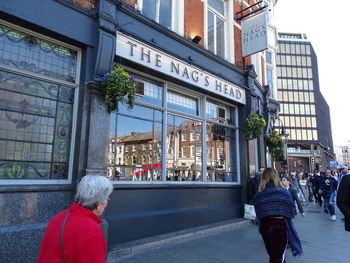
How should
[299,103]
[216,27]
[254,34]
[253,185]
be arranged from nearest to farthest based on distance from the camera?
[253,185] < [254,34] < [216,27] < [299,103]

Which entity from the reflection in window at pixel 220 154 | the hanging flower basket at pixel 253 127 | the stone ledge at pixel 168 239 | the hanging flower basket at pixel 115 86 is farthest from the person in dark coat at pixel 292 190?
the hanging flower basket at pixel 115 86

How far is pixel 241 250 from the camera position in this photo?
5605 millimetres

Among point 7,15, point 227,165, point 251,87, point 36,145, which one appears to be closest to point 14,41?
point 7,15

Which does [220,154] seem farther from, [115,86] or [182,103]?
[115,86]

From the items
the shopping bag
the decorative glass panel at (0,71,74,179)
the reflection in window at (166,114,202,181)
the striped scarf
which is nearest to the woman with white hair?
the striped scarf

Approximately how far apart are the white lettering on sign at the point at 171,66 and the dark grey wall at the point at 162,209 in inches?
116

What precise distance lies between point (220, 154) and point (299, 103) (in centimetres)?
6884

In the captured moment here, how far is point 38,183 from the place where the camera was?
4691mm

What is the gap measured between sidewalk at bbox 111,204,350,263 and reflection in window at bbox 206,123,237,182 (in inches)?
74.7

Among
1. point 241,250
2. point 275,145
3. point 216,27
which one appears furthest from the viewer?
point 275,145

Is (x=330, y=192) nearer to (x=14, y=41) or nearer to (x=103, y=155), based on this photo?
(x=103, y=155)

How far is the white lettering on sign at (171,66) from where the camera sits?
5.97 metres

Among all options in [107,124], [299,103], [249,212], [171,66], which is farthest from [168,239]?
[299,103]

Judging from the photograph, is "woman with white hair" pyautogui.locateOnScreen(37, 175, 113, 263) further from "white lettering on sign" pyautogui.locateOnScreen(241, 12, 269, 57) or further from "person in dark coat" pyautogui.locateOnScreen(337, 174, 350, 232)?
"white lettering on sign" pyautogui.locateOnScreen(241, 12, 269, 57)
